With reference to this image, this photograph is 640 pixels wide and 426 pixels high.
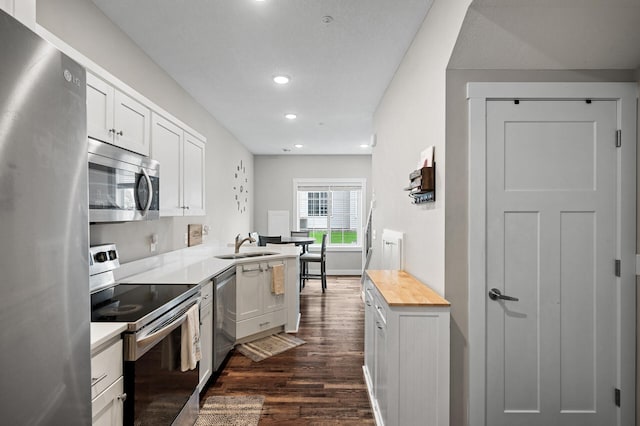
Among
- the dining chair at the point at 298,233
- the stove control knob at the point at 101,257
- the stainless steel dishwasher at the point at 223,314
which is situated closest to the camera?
the stove control knob at the point at 101,257

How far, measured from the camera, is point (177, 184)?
9.16 feet

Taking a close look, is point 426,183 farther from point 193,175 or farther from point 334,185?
point 334,185

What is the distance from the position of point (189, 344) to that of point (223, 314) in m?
0.90

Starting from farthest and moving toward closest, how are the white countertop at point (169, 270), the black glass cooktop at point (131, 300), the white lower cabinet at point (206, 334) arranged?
the white lower cabinet at point (206, 334)
the black glass cooktop at point (131, 300)
the white countertop at point (169, 270)

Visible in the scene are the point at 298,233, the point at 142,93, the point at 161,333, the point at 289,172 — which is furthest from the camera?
the point at 289,172

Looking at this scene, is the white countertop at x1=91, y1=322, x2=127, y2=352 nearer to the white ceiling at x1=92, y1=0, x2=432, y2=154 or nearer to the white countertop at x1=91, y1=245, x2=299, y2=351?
the white countertop at x1=91, y1=245, x2=299, y2=351

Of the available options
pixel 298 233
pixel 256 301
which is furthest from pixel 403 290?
pixel 298 233

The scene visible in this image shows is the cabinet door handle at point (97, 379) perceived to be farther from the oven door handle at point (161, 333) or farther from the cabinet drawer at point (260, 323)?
the cabinet drawer at point (260, 323)

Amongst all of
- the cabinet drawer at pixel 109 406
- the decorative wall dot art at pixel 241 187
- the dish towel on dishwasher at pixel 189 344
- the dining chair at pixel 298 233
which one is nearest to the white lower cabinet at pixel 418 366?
the dish towel on dishwasher at pixel 189 344

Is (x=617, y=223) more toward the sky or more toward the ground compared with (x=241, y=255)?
more toward the sky

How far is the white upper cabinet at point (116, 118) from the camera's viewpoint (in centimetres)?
168

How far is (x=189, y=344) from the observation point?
1.98m

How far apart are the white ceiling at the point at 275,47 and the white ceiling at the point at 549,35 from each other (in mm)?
572

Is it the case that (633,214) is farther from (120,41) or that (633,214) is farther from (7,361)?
(120,41)
